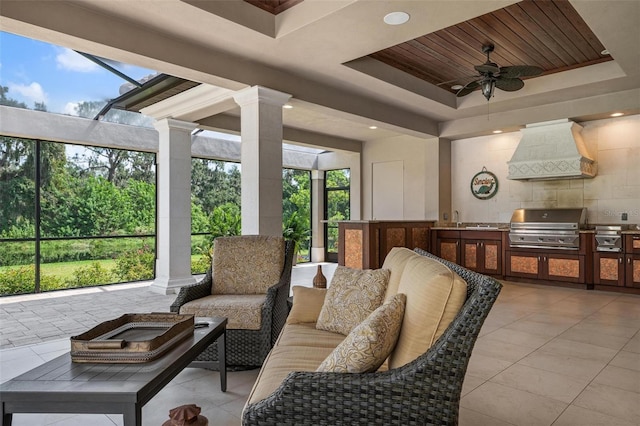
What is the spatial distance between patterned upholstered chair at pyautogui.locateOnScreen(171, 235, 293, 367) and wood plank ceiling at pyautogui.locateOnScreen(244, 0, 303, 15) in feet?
6.89

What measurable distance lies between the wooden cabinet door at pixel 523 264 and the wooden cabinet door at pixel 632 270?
1093 mm

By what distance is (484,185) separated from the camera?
759cm

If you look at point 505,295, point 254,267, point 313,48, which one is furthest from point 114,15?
point 505,295

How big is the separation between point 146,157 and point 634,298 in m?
7.89

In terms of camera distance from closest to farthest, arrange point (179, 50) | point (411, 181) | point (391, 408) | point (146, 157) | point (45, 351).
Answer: point (391, 408) → point (45, 351) → point (179, 50) → point (146, 157) → point (411, 181)

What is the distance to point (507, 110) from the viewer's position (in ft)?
21.7

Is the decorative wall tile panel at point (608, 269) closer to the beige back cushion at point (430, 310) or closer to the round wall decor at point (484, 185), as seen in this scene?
the round wall decor at point (484, 185)

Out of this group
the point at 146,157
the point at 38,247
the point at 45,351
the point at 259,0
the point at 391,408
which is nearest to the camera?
the point at 391,408

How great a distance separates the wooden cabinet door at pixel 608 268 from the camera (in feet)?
18.5

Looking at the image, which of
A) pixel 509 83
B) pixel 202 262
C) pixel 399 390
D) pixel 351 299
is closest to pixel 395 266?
pixel 351 299

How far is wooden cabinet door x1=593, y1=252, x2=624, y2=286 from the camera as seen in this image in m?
5.65

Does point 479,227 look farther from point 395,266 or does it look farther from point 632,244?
point 395,266

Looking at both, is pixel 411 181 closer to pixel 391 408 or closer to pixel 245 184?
pixel 245 184

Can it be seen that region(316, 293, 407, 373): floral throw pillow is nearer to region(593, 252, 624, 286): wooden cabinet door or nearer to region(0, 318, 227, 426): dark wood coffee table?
region(0, 318, 227, 426): dark wood coffee table
